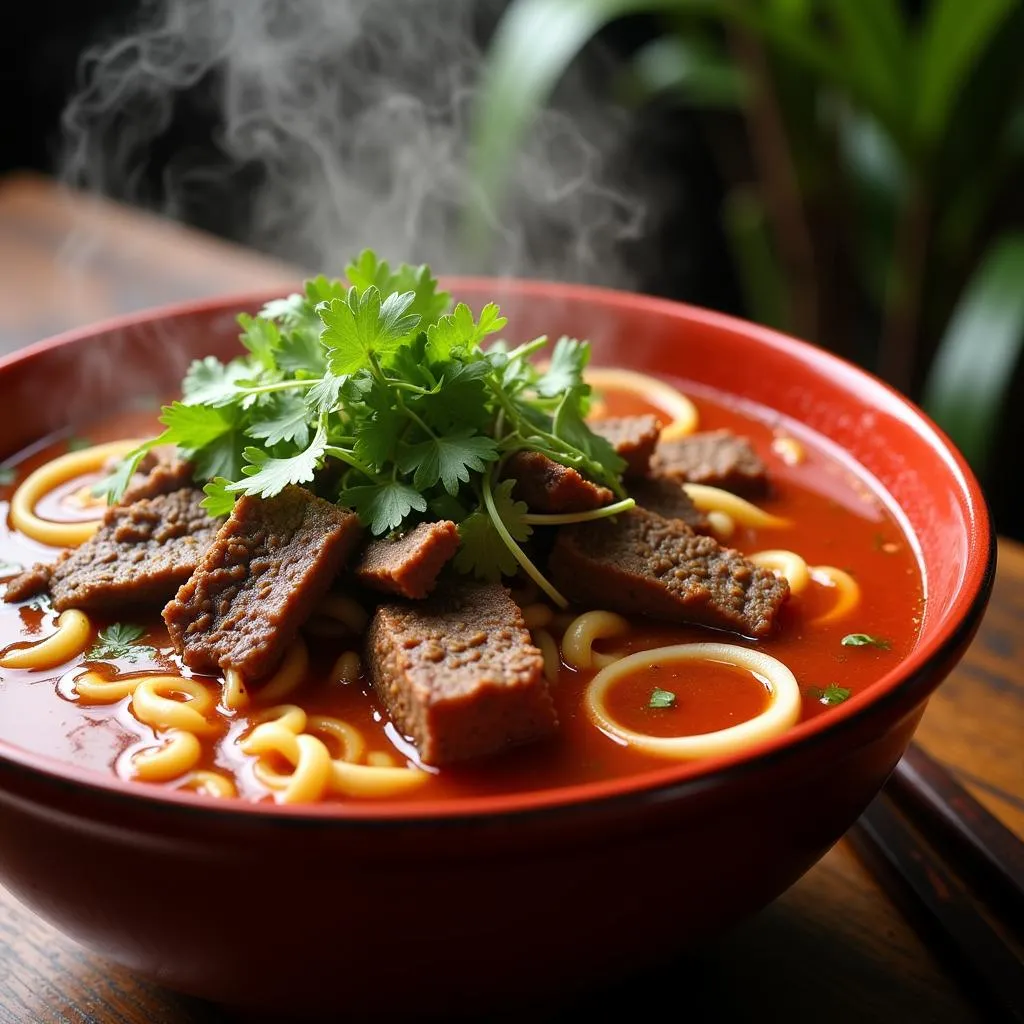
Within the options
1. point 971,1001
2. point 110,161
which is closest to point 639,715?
point 971,1001

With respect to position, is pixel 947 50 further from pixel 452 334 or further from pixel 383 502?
pixel 383 502

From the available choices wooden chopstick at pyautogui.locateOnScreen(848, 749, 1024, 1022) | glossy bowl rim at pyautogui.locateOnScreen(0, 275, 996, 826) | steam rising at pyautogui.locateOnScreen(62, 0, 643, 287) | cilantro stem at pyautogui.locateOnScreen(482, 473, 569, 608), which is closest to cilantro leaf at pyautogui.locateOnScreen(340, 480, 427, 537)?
cilantro stem at pyautogui.locateOnScreen(482, 473, 569, 608)

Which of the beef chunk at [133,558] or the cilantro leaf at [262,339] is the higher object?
the cilantro leaf at [262,339]

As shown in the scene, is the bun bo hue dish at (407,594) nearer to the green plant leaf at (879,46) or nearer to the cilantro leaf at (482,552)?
the cilantro leaf at (482,552)

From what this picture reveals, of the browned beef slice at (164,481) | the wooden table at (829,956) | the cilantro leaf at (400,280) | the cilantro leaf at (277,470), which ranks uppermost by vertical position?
the cilantro leaf at (400,280)

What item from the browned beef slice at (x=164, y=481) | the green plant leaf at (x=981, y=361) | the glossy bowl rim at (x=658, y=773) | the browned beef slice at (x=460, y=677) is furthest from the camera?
the green plant leaf at (x=981, y=361)

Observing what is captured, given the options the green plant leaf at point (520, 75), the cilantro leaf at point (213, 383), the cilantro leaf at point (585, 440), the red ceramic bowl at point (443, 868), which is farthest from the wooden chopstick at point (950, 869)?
the green plant leaf at point (520, 75)

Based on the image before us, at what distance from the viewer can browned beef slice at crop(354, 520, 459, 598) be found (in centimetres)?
231

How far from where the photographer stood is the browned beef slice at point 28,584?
2.68m

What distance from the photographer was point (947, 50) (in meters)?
5.18

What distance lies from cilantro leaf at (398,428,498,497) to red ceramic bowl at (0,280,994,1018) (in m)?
0.85

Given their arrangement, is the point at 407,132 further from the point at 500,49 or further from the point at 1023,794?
the point at 1023,794

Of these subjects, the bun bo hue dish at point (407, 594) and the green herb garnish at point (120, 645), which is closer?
the bun bo hue dish at point (407, 594)

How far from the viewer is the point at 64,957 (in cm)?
238
